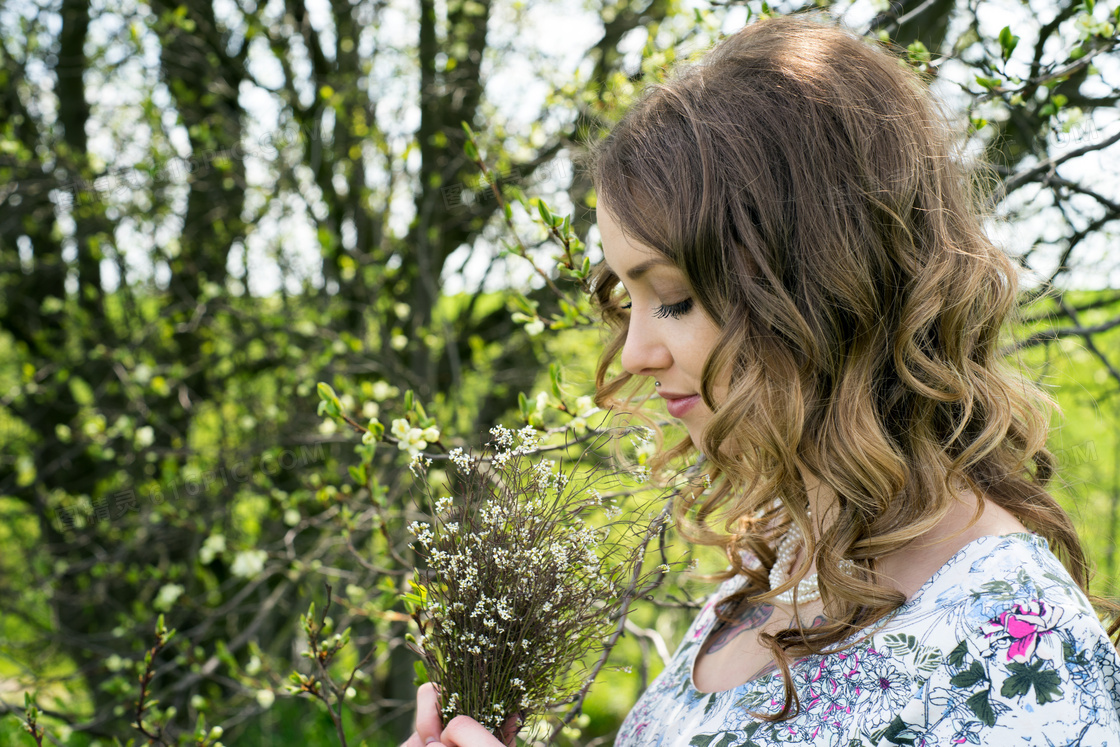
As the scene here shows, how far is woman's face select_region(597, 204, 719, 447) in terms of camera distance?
1361mm

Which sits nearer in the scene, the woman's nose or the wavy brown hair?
the wavy brown hair

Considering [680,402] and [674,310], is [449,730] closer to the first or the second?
[680,402]

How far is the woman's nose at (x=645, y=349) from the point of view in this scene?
1.40 metres

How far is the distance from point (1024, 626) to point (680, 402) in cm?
62

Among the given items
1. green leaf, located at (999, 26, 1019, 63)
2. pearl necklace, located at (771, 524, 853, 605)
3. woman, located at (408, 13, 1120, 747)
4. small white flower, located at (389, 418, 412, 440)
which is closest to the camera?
woman, located at (408, 13, 1120, 747)

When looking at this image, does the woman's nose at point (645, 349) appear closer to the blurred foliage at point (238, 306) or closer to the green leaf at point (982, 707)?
the green leaf at point (982, 707)

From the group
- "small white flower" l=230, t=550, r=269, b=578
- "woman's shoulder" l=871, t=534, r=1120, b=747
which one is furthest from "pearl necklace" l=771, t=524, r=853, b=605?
"small white flower" l=230, t=550, r=269, b=578

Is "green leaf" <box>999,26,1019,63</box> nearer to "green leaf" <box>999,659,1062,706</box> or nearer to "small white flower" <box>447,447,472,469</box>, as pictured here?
"green leaf" <box>999,659,1062,706</box>

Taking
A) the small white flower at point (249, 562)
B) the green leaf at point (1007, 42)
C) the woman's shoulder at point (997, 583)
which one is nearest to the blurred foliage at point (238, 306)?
the small white flower at point (249, 562)

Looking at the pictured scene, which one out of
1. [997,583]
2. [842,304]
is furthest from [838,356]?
[997,583]

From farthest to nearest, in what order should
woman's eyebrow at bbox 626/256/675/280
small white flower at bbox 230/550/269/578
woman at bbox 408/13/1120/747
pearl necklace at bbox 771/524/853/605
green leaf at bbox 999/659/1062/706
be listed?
small white flower at bbox 230/550/269/578, pearl necklace at bbox 771/524/853/605, woman's eyebrow at bbox 626/256/675/280, woman at bbox 408/13/1120/747, green leaf at bbox 999/659/1062/706

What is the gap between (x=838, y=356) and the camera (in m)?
1.32

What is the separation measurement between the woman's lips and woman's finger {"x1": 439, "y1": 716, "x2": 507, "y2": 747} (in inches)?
24.3

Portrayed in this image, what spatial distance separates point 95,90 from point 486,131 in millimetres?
2344
